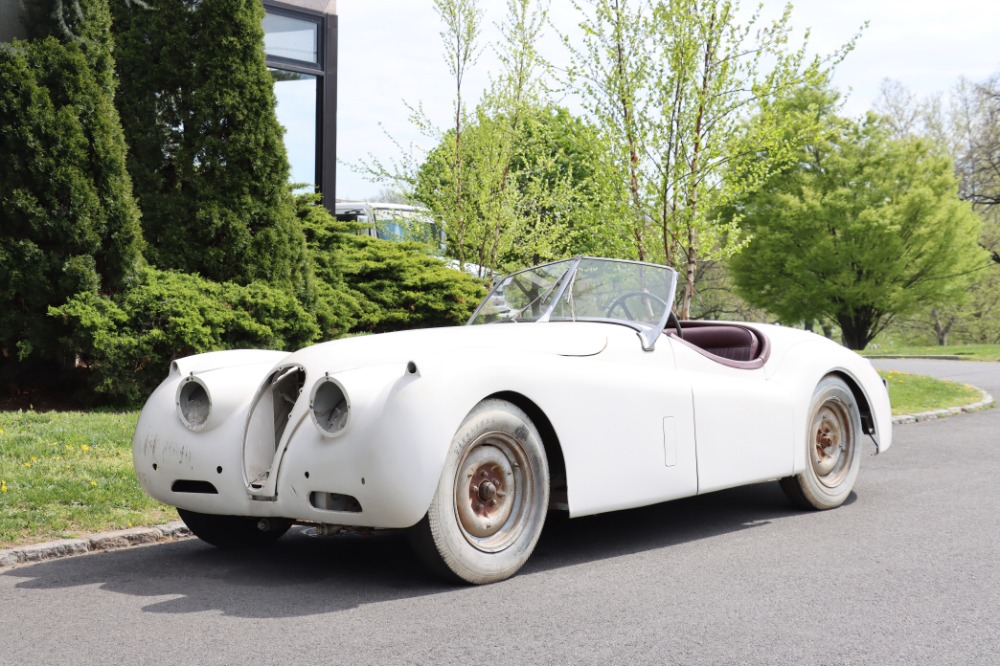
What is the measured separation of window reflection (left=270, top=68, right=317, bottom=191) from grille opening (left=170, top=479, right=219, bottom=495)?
13.3 m

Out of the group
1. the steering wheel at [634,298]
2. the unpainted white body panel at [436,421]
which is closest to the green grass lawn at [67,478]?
the unpainted white body panel at [436,421]

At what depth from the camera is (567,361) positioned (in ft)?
17.5

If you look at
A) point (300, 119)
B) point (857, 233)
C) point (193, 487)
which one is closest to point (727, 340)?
point (193, 487)

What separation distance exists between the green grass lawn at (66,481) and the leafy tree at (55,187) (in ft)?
4.85

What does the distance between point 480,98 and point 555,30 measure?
5.31m

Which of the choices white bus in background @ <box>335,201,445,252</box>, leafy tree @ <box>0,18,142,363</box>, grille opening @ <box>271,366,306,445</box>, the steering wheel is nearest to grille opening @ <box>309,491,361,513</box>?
grille opening @ <box>271,366,306,445</box>

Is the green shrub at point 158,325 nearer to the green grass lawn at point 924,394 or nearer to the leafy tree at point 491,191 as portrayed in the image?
the leafy tree at point 491,191

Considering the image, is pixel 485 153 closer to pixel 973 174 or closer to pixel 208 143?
pixel 208 143

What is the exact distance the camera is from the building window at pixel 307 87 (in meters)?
17.8

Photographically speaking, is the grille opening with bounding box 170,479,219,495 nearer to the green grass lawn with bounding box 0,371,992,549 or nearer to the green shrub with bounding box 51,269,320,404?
the green grass lawn with bounding box 0,371,992,549

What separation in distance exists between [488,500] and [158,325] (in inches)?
258

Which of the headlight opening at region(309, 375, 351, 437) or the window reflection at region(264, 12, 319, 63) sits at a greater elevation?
the window reflection at region(264, 12, 319, 63)

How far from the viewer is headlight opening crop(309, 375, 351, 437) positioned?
4.65 metres

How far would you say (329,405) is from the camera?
4.76 m
